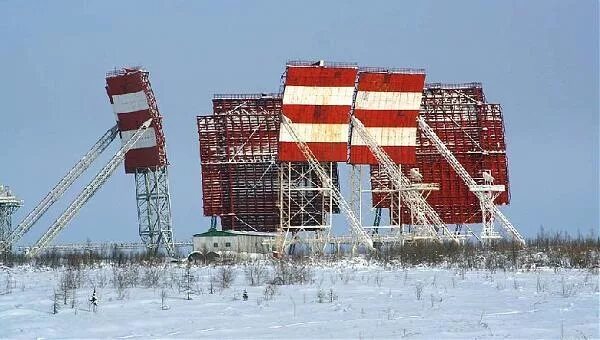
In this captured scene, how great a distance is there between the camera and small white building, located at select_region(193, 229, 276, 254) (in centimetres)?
5844

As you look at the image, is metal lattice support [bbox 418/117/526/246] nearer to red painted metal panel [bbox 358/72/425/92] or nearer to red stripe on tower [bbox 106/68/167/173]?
red painted metal panel [bbox 358/72/425/92]

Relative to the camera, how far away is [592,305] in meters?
16.8

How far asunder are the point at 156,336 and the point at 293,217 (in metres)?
46.8

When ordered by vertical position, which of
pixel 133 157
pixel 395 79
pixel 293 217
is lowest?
pixel 293 217

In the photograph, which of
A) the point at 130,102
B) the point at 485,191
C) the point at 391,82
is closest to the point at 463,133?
the point at 485,191

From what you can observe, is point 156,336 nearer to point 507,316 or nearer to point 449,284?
point 507,316

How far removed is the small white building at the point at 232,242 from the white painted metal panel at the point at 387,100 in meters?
11.4

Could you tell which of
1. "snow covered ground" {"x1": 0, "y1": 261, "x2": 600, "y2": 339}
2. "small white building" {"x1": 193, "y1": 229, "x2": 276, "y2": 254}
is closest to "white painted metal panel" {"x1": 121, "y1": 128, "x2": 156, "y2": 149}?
"small white building" {"x1": 193, "y1": 229, "x2": 276, "y2": 254}

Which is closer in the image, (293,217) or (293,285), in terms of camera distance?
(293,285)

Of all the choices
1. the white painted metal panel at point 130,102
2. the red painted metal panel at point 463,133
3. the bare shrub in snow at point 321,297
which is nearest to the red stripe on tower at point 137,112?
the white painted metal panel at point 130,102

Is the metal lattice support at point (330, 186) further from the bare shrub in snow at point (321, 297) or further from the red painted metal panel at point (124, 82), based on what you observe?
the bare shrub in snow at point (321, 297)

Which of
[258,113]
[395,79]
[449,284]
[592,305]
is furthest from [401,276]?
[258,113]

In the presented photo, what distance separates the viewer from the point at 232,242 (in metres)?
59.2

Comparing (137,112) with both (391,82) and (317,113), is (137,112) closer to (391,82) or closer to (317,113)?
(317,113)
